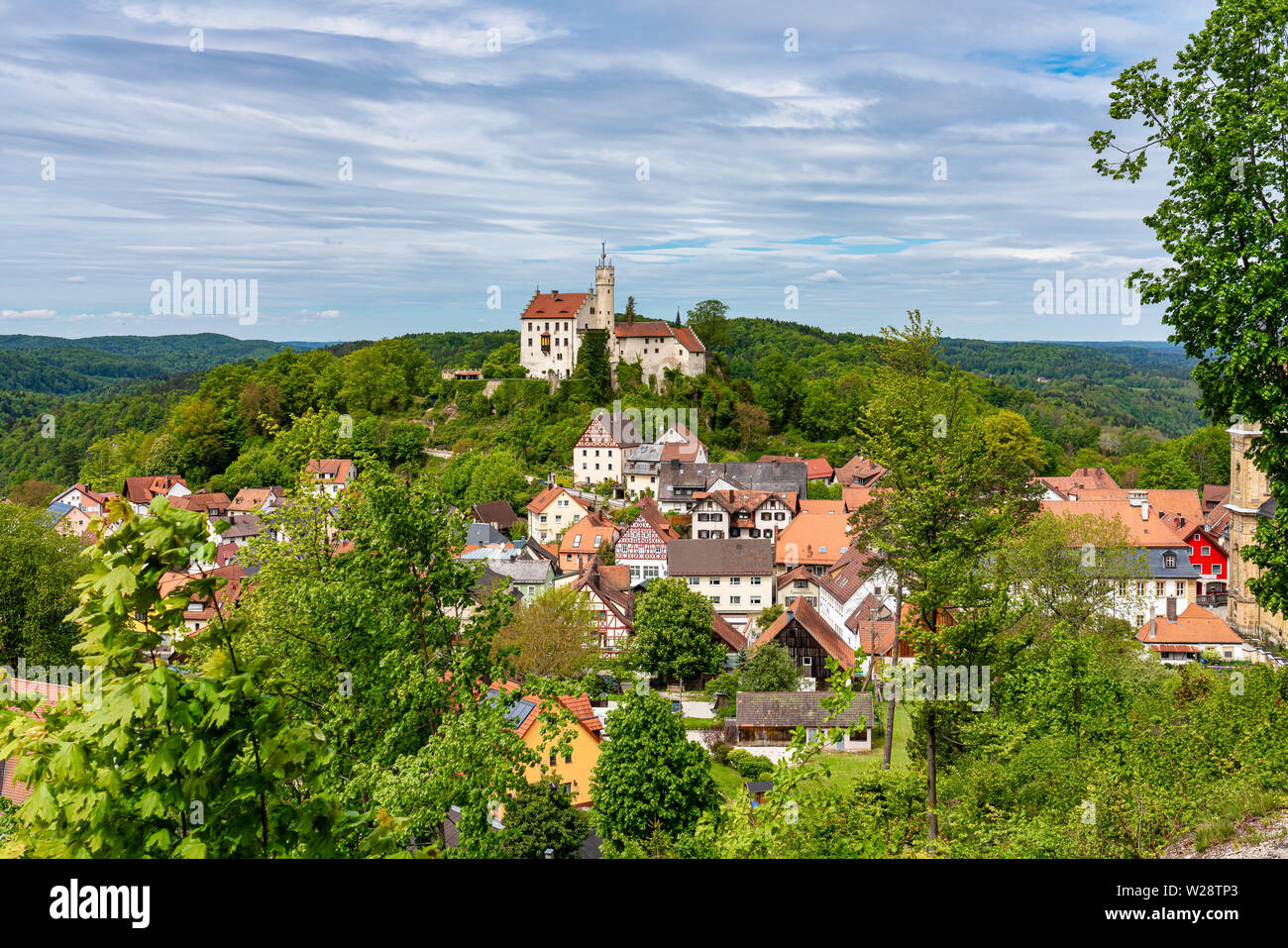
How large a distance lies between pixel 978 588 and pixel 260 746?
12.6 meters

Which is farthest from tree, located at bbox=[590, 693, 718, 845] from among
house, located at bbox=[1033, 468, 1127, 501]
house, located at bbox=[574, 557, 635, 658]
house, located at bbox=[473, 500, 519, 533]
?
A: house, located at bbox=[1033, 468, 1127, 501]

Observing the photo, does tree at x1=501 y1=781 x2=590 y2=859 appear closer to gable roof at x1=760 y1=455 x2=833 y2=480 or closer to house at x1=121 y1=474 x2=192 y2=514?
gable roof at x1=760 y1=455 x2=833 y2=480

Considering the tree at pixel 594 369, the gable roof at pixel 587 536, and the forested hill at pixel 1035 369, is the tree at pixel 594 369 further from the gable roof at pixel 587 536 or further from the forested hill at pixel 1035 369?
the gable roof at pixel 587 536

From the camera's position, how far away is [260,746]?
3158 millimetres

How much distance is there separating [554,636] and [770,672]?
8.17 m

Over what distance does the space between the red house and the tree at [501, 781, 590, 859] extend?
3943 cm

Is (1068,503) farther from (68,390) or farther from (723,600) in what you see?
(68,390)

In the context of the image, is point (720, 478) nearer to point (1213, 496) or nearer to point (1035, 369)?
point (1213, 496)

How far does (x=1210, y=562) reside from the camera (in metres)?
45.7

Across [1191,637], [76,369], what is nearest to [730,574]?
[1191,637]

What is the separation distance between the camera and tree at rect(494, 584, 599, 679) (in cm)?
3262

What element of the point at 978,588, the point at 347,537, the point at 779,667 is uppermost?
the point at 347,537

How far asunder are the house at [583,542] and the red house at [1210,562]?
31.0 meters
